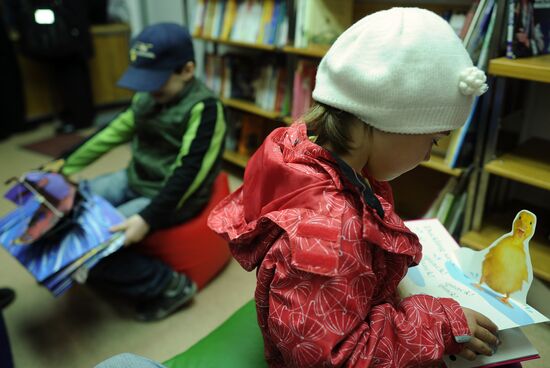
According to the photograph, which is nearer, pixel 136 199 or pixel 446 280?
pixel 446 280

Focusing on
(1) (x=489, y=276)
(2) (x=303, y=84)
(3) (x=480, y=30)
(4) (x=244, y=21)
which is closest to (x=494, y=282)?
(1) (x=489, y=276)

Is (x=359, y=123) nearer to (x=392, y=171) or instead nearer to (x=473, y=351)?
(x=392, y=171)

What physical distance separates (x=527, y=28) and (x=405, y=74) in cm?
97

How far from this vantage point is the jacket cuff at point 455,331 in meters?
0.68

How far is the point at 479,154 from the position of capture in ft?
4.89

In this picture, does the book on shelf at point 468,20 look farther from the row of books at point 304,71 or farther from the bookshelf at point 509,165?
the bookshelf at point 509,165

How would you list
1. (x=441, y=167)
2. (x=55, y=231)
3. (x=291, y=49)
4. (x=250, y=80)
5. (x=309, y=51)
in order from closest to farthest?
(x=55, y=231)
(x=441, y=167)
(x=309, y=51)
(x=291, y=49)
(x=250, y=80)

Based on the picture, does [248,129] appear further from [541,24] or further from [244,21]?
[541,24]

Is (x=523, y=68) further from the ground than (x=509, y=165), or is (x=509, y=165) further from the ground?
(x=523, y=68)

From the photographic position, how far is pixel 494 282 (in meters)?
0.83

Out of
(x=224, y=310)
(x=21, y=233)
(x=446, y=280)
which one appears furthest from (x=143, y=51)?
(x=446, y=280)

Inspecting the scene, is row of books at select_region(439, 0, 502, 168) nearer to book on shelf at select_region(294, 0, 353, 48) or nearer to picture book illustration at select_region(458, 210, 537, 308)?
picture book illustration at select_region(458, 210, 537, 308)

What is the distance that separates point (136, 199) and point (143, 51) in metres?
0.54

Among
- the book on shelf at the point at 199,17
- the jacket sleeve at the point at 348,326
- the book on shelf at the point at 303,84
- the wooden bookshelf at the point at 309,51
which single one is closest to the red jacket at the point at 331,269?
the jacket sleeve at the point at 348,326
